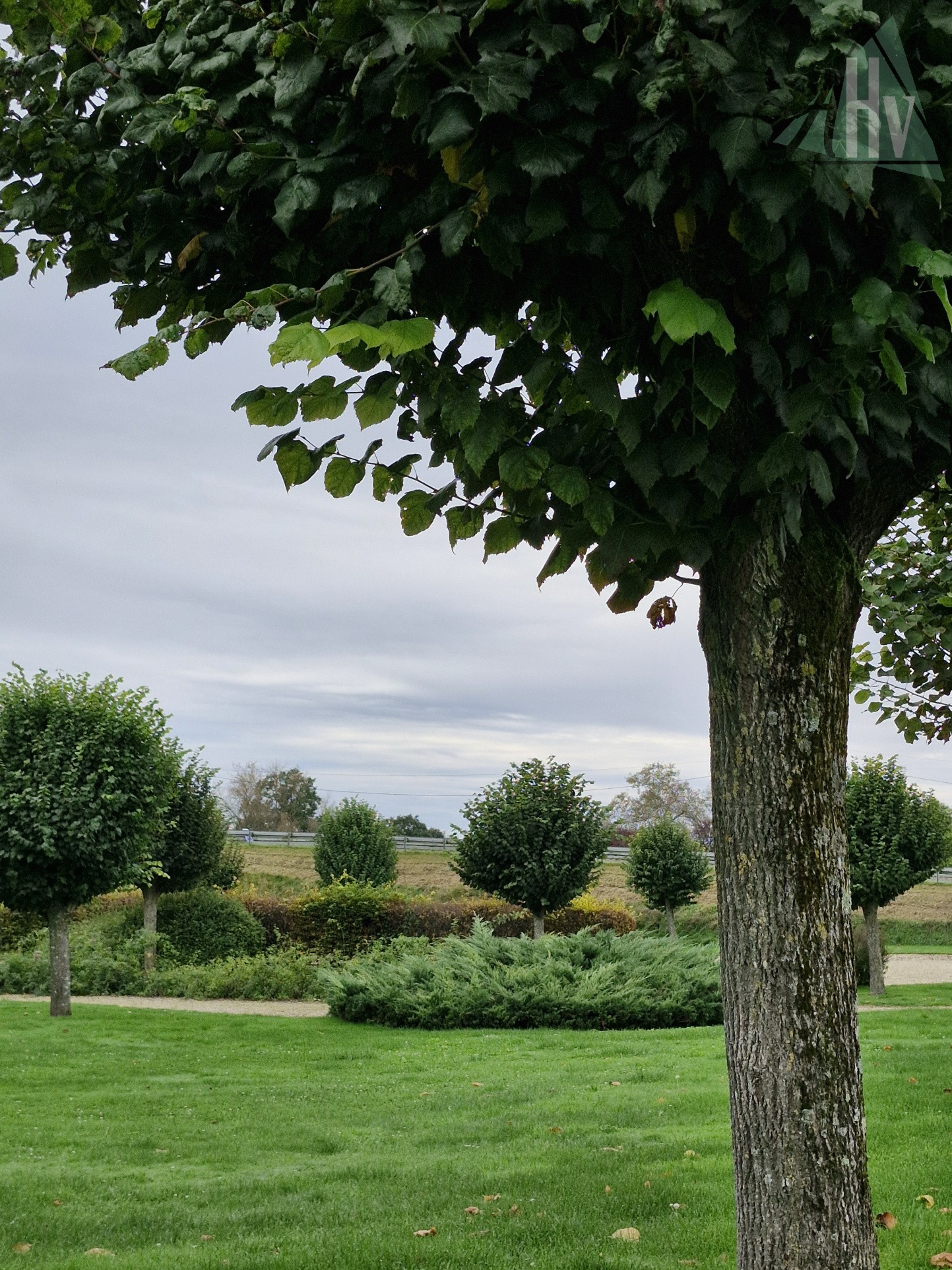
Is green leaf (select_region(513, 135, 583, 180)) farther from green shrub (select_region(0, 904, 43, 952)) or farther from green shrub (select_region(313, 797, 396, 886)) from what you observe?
green shrub (select_region(0, 904, 43, 952))

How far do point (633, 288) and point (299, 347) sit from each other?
3.25 ft

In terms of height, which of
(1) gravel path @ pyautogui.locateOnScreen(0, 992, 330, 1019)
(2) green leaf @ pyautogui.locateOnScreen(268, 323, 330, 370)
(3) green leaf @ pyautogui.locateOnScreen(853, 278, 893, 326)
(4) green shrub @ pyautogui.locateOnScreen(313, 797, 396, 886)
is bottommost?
(1) gravel path @ pyautogui.locateOnScreen(0, 992, 330, 1019)

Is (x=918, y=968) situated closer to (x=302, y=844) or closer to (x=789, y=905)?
(x=789, y=905)

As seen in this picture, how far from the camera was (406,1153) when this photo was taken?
691 cm

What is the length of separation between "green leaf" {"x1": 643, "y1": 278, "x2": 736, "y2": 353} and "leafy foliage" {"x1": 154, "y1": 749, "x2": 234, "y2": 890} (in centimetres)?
2096

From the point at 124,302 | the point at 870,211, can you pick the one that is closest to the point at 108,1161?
the point at 124,302

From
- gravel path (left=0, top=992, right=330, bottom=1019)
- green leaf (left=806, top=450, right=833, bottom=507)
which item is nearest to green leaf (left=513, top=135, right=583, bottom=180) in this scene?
green leaf (left=806, top=450, right=833, bottom=507)

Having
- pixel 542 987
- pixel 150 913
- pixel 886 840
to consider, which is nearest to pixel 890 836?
pixel 886 840

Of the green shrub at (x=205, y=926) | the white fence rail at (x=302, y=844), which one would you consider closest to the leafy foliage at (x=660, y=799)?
the white fence rail at (x=302, y=844)

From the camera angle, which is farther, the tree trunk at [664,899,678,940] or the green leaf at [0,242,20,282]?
the tree trunk at [664,899,678,940]

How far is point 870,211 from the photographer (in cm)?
236

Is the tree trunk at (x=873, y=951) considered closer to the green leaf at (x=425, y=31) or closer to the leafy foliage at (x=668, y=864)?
the leafy foliage at (x=668, y=864)

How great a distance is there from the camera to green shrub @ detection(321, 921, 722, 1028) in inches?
571

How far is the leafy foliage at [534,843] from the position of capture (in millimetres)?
20094
